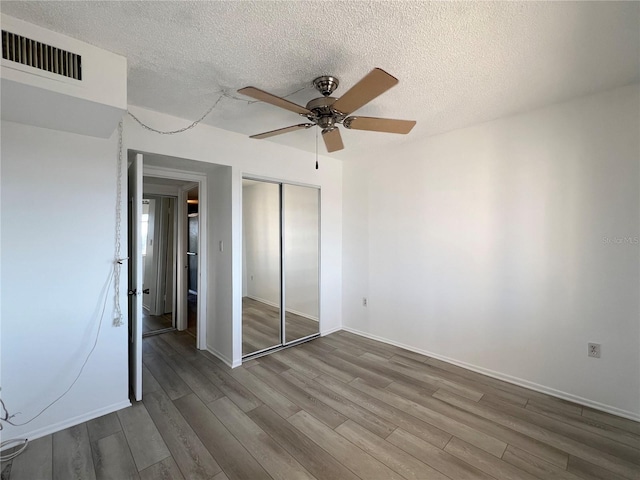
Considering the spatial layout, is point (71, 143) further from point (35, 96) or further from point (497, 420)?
point (497, 420)

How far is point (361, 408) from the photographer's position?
2299mm

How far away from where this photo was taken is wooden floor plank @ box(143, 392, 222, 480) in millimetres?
1701

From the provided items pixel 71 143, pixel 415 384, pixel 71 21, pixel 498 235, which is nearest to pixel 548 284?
pixel 498 235

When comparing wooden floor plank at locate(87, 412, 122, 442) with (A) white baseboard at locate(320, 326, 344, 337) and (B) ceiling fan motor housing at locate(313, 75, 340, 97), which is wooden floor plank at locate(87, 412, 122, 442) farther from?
(B) ceiling fan motor housing at locate(313, 75, 340, 97)

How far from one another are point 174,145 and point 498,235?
3.19 m

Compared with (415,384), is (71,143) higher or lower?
higher

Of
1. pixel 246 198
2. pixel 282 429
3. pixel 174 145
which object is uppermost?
pixel 174 145

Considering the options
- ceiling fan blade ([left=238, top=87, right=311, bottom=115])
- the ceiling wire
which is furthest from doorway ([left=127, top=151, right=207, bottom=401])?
ceiling fan blade ([left=238, top=87, right=311, bottom=115])

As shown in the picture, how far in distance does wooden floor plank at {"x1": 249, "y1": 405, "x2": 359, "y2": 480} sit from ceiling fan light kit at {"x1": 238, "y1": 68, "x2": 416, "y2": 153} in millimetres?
2164

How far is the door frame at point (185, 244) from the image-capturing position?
320 cm

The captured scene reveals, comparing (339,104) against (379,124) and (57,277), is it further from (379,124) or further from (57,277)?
(57,277)

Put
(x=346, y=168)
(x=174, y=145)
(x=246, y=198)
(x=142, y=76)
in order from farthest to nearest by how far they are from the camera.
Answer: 1. (x=346, y=168)
2. (x=246, y=198)
3. (x=174, y=145)
4. (x=142, y=76)

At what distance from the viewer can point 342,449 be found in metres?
1.86

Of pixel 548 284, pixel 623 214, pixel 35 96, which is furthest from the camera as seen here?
pixel 548 284
